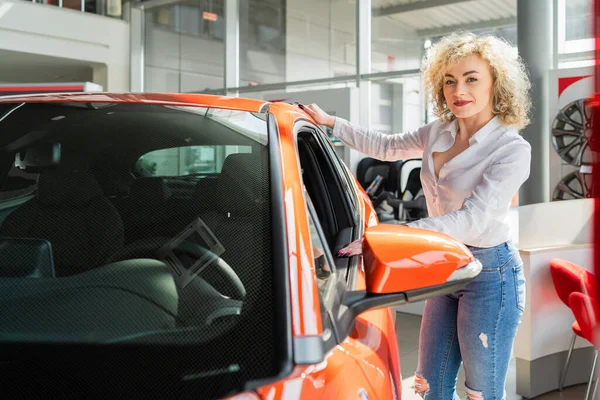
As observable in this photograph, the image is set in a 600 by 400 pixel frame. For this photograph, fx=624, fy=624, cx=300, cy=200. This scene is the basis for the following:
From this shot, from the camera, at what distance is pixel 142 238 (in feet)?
3.66

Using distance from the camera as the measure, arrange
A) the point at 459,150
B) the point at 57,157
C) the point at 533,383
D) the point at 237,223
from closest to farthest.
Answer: the point at 237,223, the point at 57,157, the point at 459,150, the point at 533,383

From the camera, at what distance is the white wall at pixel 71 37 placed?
9805 millimetres

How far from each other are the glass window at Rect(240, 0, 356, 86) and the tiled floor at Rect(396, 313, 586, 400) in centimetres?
436

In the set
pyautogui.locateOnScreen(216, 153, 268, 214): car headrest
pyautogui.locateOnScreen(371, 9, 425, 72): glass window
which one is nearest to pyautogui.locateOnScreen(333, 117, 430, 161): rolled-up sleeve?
pyautogui.locateOnScreen(216, 153, 268, 214): car headrest

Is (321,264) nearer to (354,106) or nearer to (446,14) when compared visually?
(354,106)

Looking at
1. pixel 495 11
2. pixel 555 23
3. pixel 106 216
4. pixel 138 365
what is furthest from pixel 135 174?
pixel 495 11

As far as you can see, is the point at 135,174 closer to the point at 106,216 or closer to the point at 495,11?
the point at 106,216

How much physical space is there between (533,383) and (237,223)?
282 cm

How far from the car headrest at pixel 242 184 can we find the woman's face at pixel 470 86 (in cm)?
81

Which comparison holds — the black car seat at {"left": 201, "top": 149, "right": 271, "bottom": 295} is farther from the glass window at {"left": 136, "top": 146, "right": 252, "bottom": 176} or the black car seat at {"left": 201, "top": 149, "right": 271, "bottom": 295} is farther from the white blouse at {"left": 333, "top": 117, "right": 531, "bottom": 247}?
the white blouse at {"left": 333, "top": 117, "right": 531, "bottom": 247}

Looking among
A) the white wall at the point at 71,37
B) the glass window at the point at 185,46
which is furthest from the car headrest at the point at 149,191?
the white wall at the point at 71,37

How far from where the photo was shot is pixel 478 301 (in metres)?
1.73

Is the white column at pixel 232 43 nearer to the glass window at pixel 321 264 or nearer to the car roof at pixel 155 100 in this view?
the car roof at pixel 155 100

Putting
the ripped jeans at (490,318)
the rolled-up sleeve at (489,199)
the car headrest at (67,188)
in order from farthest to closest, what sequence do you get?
the ripped jeans at (490,318) < the rolled-up sleeve at (489,199) < the car headrest at (67,188)
